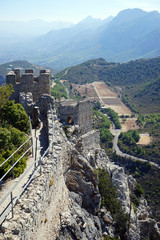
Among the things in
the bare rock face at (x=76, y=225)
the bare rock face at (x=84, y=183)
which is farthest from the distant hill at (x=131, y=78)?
the bare rock face at (x=76, y=225)

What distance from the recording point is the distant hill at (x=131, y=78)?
295 feet

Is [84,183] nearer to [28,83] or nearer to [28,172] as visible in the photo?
[28,172]

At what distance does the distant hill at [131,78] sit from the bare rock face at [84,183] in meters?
71.2

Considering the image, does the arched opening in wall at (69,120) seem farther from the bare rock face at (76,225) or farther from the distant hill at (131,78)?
the distant hill at (131,78)

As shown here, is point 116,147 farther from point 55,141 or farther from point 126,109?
point 55,141

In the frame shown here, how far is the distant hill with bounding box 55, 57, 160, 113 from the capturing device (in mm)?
89875

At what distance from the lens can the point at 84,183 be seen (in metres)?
14.1

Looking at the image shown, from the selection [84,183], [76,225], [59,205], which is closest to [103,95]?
[84,183]

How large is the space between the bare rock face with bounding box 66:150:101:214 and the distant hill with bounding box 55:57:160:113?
2802 inches

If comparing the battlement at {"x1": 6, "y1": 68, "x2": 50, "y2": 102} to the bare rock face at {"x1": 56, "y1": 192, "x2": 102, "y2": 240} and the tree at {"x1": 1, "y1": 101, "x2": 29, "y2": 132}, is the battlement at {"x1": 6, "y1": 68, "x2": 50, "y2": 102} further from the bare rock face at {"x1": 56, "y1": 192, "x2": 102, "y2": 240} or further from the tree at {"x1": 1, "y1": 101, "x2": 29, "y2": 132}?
the bare rock face at {"x1": 56, "y1": 192, "x2": 102, "y2": 240}

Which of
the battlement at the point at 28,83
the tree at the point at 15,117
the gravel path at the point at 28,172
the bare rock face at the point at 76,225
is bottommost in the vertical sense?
the bare rock face at the point at 76,225

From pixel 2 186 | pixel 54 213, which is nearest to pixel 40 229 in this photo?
pixel 54 213

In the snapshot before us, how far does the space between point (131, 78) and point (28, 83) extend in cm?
10262

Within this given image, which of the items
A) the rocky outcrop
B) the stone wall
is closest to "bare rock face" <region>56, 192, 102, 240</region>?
the rocky outcrop
